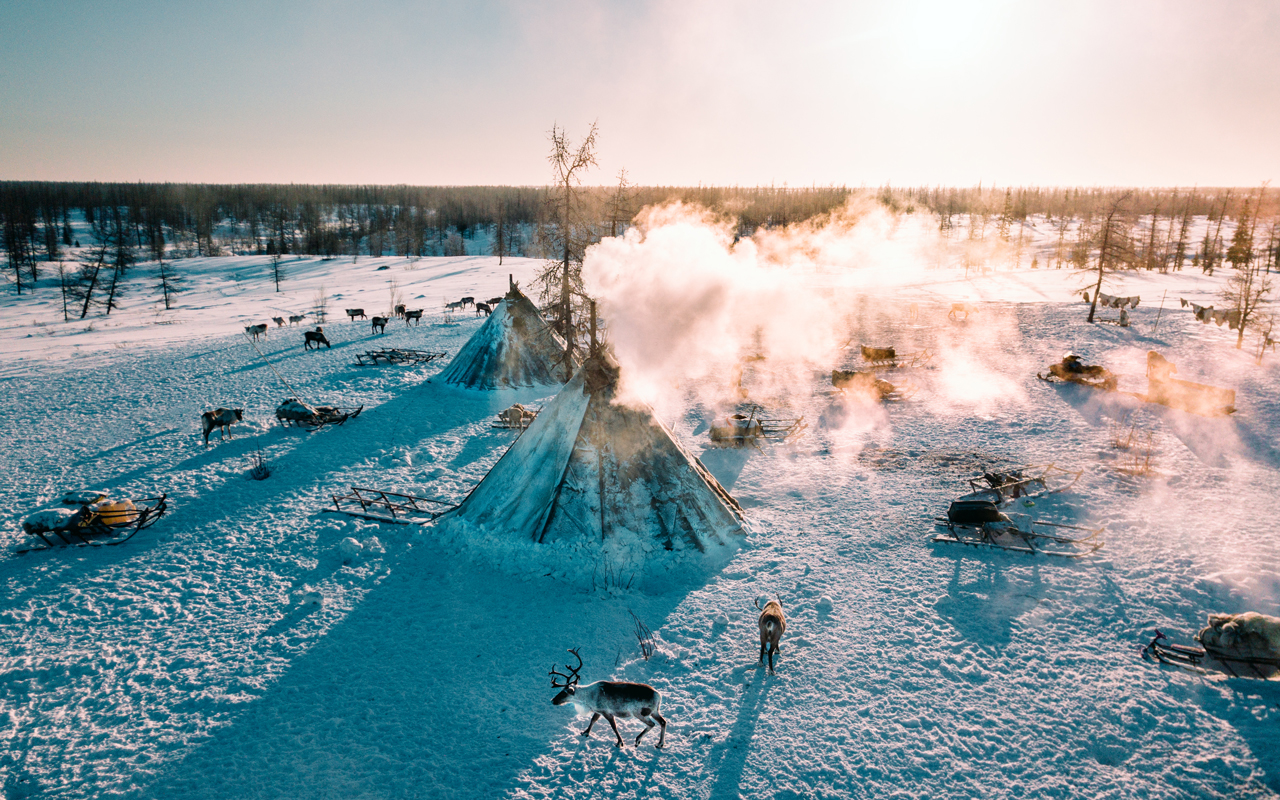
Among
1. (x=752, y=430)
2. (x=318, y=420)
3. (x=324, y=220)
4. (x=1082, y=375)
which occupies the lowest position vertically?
(x=318, y=420)

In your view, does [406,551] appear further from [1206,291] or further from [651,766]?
[1206,291]

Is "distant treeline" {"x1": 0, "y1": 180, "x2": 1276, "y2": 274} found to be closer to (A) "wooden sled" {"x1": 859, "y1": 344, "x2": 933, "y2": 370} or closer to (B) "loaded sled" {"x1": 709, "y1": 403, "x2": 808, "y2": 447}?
(A) "wooden sled" {"x1": 859, "y1": 344, "x2": 933, "y2": 370}

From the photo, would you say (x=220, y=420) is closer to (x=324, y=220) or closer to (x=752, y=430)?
(x=752, y=430)

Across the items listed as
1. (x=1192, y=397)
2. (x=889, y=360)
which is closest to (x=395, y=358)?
(x=889, y=360)

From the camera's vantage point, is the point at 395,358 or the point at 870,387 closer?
the point at 870,387

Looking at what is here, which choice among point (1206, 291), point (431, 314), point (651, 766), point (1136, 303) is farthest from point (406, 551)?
point (1206, 291)

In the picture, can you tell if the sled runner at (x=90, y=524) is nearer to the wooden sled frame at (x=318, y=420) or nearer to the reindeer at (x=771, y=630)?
the wooden sled frame at (x=318, y=420)
